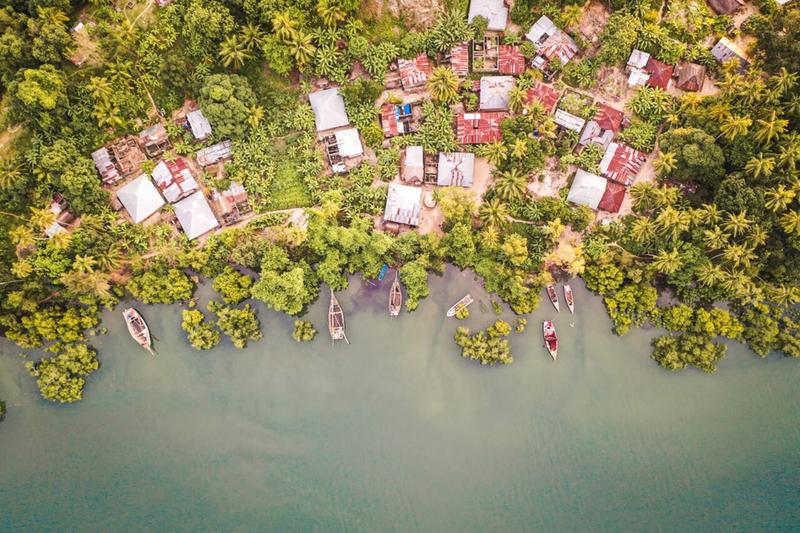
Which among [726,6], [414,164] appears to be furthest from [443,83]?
[726,6]

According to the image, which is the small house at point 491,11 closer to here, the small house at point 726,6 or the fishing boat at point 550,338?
the small house at point 726,6

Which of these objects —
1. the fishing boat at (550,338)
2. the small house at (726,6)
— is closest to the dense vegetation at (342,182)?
the small house at (726,6)

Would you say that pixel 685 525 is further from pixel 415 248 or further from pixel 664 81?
pixel 664 81

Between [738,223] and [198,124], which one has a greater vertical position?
Result: [198,124]

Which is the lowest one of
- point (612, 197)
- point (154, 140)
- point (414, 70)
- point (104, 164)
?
point (612, 197)

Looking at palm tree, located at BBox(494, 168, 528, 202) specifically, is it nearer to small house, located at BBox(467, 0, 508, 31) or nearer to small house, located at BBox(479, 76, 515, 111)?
small house, located at BBox(479, 76, 515, 111)

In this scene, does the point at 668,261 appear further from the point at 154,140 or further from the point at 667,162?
the point at 154,140

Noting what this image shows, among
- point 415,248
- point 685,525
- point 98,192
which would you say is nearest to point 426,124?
point 415,248
